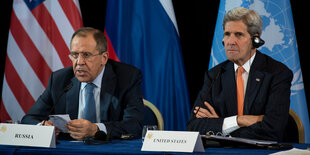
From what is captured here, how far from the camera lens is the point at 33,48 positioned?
4.15 metres

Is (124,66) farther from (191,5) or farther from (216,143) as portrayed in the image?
(191,5)

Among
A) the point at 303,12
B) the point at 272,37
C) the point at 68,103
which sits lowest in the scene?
the point at 68,103

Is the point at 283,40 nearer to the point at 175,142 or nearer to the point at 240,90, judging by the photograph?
the point at 240,90

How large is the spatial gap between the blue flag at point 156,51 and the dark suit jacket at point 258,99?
98 cm

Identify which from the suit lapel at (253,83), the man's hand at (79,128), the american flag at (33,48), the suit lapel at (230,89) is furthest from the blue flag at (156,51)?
the man's hand at (79,128)

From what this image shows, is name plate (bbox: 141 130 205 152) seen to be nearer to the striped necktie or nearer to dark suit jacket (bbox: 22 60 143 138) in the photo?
dark suit jacket (bbox: 22 60 143 138)

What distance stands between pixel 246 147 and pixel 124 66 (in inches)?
54.2

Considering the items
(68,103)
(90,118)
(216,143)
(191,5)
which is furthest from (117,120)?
(191,5)

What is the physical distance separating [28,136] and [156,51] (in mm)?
2104

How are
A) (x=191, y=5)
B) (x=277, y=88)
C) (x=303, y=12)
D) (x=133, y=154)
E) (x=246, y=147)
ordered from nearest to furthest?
(x=133, y=154) < (x=246, y=147) < (x=277, y=88) < (x=303, y=12) < (x=191, y=5)

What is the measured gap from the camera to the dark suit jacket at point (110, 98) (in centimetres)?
284

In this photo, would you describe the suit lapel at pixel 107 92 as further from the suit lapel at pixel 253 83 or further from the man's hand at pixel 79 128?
the suit lapel at pixel 253 83

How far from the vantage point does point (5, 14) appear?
4.75m

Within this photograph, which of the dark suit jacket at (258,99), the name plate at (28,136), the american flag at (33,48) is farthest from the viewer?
the american flag at (33,48)
